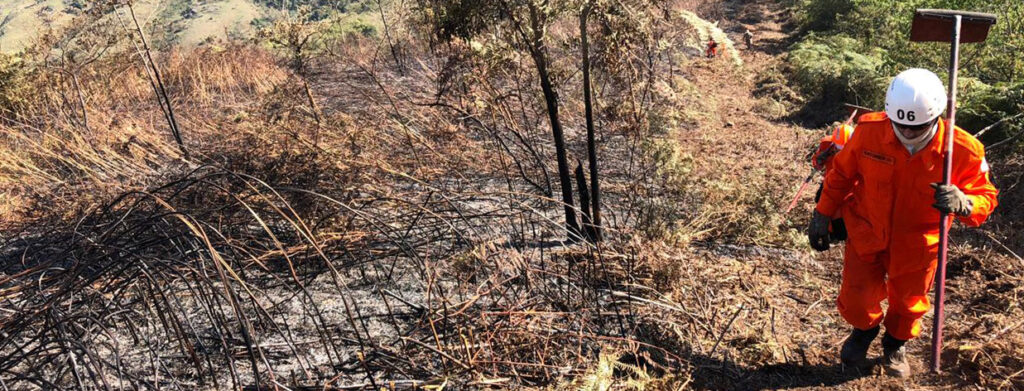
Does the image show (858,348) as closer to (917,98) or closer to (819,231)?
(819,231)

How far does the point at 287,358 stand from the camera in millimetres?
2830

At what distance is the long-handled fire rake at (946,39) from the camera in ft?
7.95

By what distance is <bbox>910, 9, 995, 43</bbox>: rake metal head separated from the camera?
2750 mm

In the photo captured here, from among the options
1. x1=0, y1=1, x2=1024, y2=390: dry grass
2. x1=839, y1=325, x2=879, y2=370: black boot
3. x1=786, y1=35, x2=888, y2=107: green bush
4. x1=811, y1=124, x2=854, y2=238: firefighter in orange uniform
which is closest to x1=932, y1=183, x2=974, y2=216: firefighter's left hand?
x1=811, y1=124, x2=854, y2=238: firefighter in orange uniform

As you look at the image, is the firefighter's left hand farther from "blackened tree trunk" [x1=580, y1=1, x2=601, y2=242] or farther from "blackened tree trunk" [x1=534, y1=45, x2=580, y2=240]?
"blackened tree trunk" [x1=534, y1=45, x2=580, y2=240]

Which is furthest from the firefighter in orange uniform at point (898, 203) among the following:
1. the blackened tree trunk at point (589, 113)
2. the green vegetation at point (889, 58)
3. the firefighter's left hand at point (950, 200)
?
the green vegetation at point (889, 58)

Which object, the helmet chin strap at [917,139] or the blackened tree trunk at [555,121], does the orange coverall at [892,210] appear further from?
the blackened tree trunk at [555,121]

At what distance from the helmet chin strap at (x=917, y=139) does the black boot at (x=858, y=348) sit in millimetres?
899

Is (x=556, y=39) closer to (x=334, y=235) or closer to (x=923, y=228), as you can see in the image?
(x=334, y=235)

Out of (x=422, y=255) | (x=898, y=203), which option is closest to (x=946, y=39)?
(x=898, y=203)

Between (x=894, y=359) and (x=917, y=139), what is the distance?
3.70 feet

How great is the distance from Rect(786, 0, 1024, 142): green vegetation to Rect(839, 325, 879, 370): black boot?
10.9 ft

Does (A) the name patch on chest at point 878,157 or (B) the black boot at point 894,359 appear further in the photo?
(B) the black boot at point 894,359

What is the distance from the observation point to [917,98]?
2.39m
